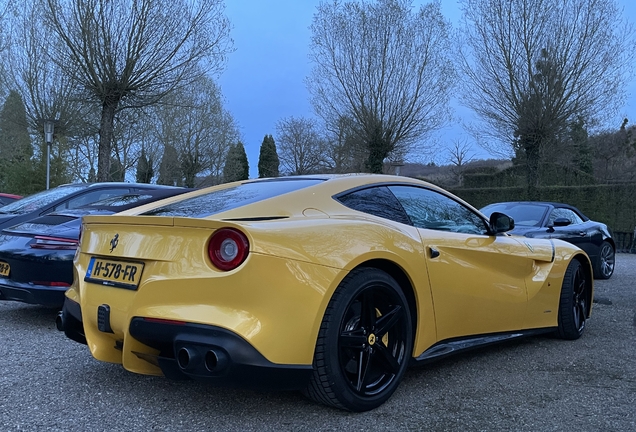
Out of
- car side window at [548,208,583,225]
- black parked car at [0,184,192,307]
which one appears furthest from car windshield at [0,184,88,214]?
car side window at [548,208,583,225]

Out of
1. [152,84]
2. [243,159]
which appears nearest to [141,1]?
[152,84]

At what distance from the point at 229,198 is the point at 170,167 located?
1274 inches

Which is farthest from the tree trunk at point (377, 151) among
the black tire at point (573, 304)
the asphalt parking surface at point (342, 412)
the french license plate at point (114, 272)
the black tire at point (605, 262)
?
the french license plate at point (114, 272)

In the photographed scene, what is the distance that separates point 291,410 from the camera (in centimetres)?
284

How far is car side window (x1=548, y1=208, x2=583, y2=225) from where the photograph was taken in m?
8.39

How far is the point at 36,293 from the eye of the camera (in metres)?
4.42

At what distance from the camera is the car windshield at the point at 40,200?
228 inches

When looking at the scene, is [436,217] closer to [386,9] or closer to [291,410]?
[291,410]

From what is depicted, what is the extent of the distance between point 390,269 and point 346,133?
809 inches

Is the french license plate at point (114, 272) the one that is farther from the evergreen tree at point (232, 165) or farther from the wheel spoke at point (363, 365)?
the evergreen tree at point (232, 165)

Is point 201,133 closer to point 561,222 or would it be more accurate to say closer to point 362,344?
point 561,222

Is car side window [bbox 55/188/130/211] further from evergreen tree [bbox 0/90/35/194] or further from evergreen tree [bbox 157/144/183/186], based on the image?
evergreen tree [bbox 157/144/183/186]

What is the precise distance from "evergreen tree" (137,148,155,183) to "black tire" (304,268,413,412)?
33237 mm

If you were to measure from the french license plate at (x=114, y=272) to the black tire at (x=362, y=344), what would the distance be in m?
0.92
